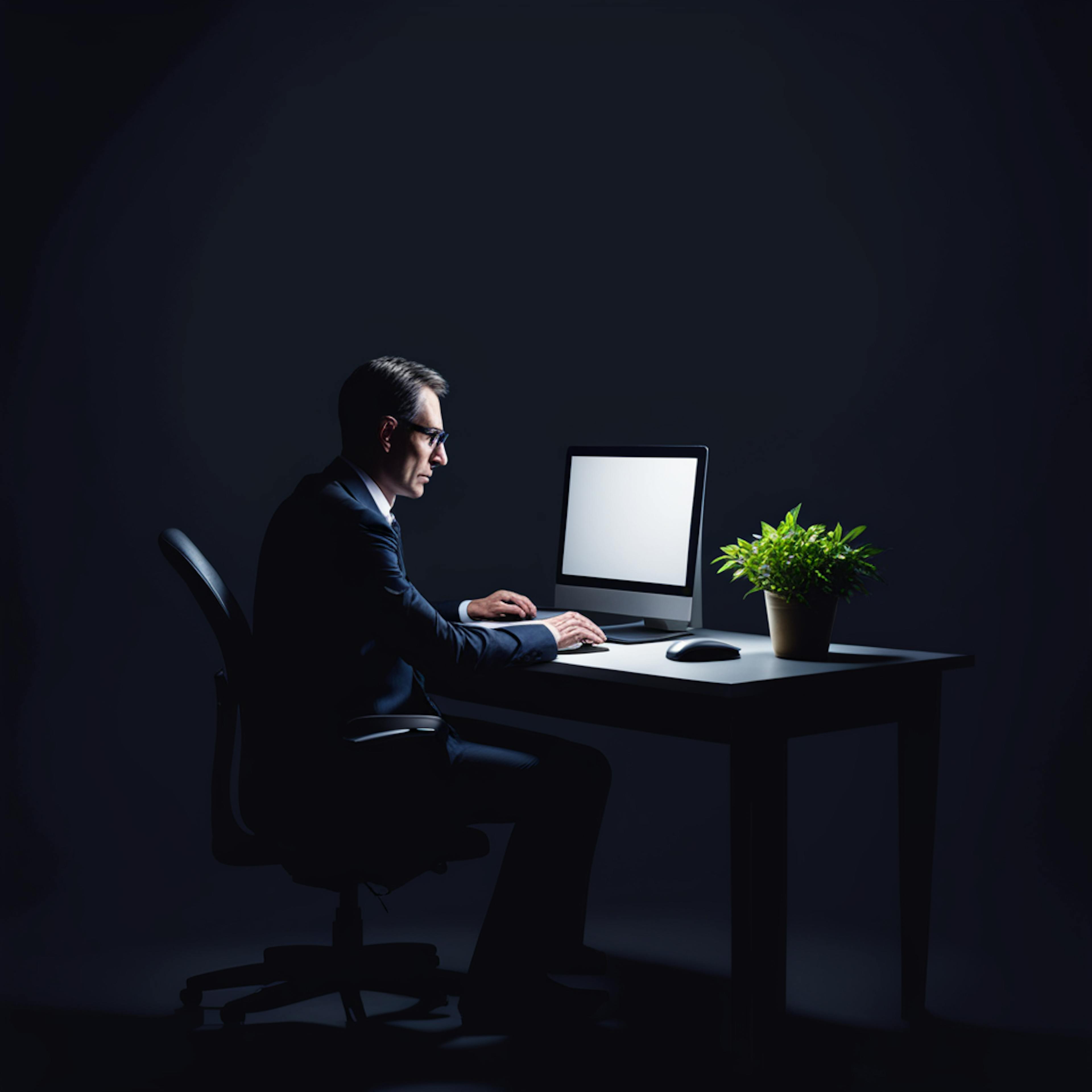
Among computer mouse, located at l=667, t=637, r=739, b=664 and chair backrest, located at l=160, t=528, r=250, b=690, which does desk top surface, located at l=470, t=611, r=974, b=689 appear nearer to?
computer mouse, located at l=667, t=637, r=739, b=664

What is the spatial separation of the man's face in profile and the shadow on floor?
1245 mm

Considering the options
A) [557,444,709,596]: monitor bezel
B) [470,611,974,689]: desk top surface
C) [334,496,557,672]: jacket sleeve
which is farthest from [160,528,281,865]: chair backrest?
[557,444,709,596]: monitor bezel

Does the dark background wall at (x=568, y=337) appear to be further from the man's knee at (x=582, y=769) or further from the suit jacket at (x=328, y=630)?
the suit jacket at (x=328, y=630)

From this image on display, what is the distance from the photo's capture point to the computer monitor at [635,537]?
126 inches

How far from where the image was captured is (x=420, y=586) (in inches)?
173

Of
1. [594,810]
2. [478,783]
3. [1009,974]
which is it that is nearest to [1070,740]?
[1009,974]

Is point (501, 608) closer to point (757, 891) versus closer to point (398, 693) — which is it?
point (398, 693)

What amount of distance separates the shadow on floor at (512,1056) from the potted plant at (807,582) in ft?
2.90

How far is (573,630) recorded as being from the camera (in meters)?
2.98

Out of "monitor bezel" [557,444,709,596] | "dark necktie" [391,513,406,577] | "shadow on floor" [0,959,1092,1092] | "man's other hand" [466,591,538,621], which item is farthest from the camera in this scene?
"man's other hand" [466,591,538,621]

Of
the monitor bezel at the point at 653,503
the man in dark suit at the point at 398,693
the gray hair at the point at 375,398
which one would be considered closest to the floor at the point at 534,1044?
the man in dark suit at the point at 398,693

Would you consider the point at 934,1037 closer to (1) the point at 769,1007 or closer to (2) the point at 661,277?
(1) the point at 769,1007

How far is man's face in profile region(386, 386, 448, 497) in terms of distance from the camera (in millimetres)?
2932

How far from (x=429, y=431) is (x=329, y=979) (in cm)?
129
